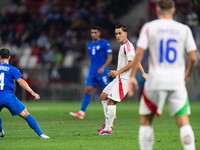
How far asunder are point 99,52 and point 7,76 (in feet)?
22.1

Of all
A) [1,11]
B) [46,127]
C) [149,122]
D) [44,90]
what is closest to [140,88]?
[44,90]

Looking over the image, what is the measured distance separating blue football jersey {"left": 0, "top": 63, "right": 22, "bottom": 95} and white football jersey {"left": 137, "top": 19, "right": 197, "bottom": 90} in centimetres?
471

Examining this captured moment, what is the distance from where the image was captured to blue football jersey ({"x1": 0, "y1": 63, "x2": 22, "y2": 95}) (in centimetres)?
1452

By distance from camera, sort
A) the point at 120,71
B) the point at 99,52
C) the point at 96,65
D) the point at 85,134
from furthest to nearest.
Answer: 1. the point at 96,65
2. the point at 99,52
3. the point at 85,134
4. the point at 120,71

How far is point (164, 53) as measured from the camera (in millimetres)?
10289

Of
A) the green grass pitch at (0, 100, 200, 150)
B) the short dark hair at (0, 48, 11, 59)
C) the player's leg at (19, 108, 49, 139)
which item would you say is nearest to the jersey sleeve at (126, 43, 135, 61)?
the green grass pitch at (0, 100, 200, 150)

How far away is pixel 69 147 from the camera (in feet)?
42.8

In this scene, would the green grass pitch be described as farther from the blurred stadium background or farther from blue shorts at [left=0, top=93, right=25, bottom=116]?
the blurred stadium background

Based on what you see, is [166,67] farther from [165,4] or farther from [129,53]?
[129,53]

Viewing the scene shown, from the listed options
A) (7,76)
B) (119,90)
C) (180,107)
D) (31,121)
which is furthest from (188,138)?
(119,90)

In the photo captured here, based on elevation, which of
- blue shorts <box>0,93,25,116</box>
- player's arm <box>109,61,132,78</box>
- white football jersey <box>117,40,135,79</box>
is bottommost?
blue shorts <box>0,93,25,116</box>

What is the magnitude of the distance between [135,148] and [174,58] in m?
2.88

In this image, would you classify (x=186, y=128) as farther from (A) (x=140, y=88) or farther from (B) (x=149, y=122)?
(A) (x=140, y=88)

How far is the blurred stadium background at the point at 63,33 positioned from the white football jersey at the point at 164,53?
21472mm
